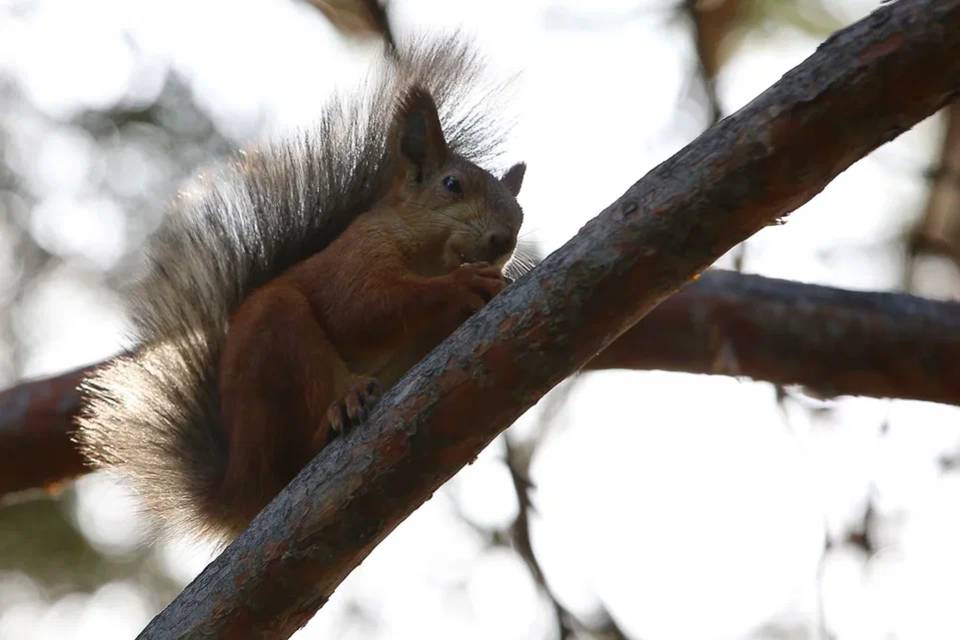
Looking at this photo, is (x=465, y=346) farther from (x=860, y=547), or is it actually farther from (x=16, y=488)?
(x=16, y=488)

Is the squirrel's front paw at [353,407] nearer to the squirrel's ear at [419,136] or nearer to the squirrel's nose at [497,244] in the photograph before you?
the squirrel's nose at [497,244]

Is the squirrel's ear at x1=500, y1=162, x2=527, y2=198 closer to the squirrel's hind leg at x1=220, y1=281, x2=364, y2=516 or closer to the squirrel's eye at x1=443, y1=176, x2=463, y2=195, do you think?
the squirrel's eye at x1=443, y1=176, x2=463, y2=195

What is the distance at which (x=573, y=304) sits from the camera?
2.34 metres

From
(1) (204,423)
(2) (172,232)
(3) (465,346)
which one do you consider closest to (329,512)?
(3) (465,346)

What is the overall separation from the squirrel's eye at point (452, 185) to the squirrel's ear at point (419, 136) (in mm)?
98

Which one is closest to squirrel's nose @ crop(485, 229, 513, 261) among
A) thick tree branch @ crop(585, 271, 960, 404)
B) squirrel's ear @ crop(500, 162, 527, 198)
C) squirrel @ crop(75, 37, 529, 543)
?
squirrel @ crop(75, 37, 529, 543)

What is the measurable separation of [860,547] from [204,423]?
2.01m

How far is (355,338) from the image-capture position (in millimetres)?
3137

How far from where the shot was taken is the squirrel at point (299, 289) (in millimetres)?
3078

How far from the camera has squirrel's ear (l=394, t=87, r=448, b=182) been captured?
3664 mm

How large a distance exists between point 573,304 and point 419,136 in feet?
4.82

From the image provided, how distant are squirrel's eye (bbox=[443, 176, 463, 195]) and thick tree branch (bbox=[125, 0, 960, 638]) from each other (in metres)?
1.16

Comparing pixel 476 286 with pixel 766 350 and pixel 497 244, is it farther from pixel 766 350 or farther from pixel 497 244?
pixel 766 350

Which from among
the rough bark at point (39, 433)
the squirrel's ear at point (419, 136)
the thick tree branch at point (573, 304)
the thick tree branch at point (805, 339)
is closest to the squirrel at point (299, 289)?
the squirrel's ear at point (419, 136)
